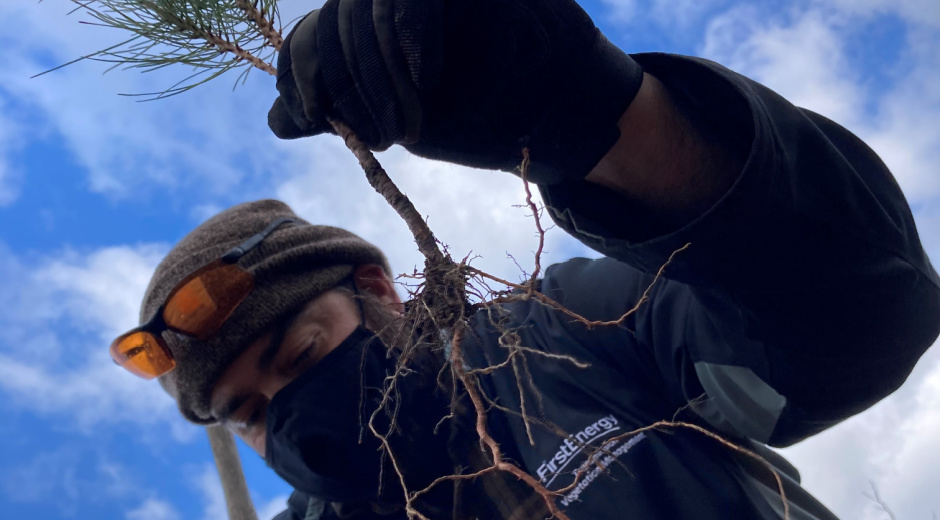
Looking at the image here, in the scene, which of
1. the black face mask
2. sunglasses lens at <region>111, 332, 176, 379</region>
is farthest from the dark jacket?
sunglasses lens at <region>111, 332, 176, 379</region>

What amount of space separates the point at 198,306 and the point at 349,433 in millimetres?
552

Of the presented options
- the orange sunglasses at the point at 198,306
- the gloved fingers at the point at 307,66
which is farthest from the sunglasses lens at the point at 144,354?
the gloved fingers at the point at 307,66

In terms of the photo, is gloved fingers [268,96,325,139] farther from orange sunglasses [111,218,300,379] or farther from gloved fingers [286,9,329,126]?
orange sunglasses [111,218,300,379]

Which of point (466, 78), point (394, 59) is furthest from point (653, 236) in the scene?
point (394, 59)

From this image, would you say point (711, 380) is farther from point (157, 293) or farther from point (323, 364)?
point (157, 293)

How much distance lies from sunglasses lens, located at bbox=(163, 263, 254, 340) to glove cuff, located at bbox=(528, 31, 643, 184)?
99 centimetres

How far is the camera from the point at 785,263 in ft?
2.96

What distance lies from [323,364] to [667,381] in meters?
0.87

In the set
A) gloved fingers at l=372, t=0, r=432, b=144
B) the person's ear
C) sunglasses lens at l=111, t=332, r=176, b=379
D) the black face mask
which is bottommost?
the black face mask

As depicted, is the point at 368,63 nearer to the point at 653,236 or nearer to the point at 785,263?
the point at 653,236

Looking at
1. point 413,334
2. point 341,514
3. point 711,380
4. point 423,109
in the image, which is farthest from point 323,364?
point 711,380

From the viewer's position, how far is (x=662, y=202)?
1.00 meters

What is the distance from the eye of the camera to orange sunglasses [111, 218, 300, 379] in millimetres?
1611

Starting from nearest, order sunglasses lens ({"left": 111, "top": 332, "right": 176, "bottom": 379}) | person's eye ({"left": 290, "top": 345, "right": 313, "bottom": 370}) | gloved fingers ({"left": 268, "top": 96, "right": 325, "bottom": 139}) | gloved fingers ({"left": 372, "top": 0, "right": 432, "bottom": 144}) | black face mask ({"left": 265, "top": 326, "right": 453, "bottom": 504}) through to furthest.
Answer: gloved fingers ({"left": 372, "top": 0, "right": 432, "bottom": 144})
gloved fingers ({"left": 268, "top": 96, "right": 325, "bottom": 139})
black face mask ({"left": 265, "top": 326, "right": 453, "bottom": 504})
person's eye ({"left": 290, "top": 345, "right": 313, "bottom": 370})
sunglasses lens ({"left": 111, "top": 332, "right": 176, "bottom": 379})
